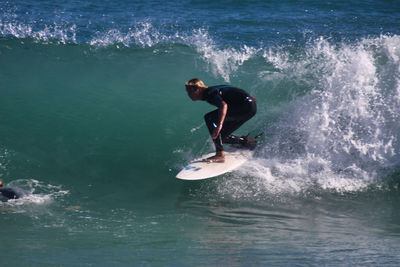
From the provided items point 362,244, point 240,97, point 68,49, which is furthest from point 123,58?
point 362,244

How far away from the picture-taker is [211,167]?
259 inches

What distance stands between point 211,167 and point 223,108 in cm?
104

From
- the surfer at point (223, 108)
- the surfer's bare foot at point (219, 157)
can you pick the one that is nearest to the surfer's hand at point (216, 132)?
the surfer at point (223, 108)

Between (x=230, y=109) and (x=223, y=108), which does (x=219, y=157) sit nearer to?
(x=230, y=109)

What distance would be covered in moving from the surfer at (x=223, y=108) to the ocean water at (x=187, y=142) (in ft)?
2.16

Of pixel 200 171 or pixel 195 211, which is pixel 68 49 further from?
pixel 195 211

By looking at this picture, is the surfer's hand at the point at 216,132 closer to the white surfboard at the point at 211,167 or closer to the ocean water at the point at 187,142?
the white surfboard at the point at 211,167

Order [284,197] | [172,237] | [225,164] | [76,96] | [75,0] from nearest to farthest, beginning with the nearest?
[172,237], [284,197], [225,164], [76,96], [75,0]

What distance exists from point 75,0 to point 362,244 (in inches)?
588

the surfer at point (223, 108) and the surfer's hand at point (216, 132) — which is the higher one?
the surfer at point (223, 108)

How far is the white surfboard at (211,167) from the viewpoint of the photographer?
6383 mm

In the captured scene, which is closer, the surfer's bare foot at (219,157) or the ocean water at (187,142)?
the ocean water at (187,142)

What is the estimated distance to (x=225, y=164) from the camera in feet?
21.8

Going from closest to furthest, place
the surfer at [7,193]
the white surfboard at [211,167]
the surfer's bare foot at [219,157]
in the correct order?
the surfer at [7,193] < the white surfboard at [211,167] < the surfer's bare foot at [219,157]
